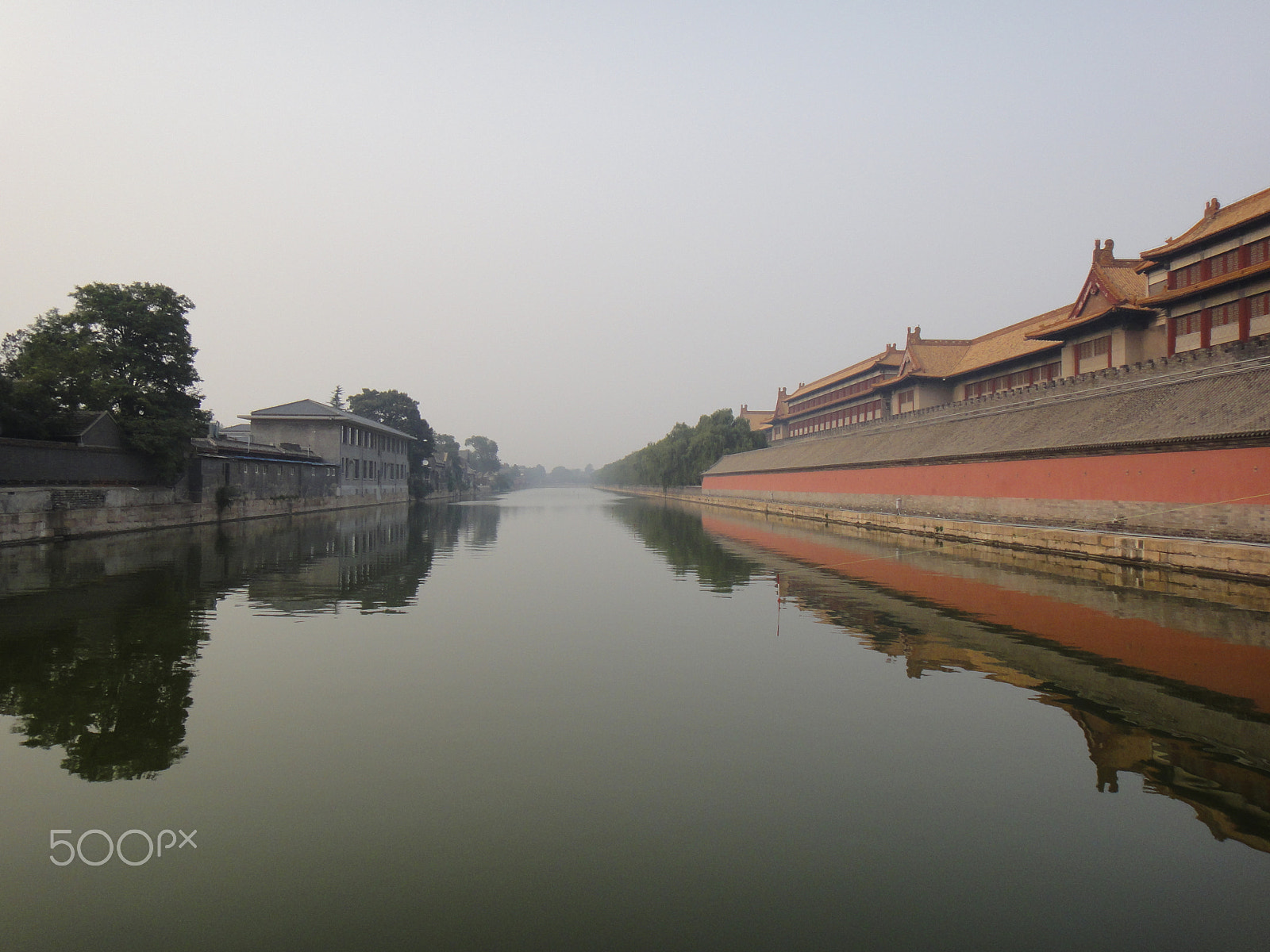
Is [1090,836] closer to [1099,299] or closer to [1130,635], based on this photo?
[1130,635]

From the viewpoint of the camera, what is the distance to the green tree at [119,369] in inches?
835

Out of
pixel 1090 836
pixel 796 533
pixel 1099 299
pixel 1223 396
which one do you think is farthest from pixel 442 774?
pixel 1099 299

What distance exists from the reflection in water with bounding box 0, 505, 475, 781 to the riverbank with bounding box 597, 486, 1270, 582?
15397mm

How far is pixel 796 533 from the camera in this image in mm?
27156

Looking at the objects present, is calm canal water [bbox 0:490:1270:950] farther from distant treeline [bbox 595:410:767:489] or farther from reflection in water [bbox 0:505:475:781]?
distant treeline [bbox 595:410:767:489]

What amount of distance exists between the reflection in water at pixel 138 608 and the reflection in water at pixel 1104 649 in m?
7.11

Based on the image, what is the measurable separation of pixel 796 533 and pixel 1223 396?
1377 centimetres

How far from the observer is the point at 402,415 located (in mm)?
60781

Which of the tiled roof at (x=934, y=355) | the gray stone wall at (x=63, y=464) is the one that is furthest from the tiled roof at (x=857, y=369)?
the gray stone wall at (x=63, y=464)

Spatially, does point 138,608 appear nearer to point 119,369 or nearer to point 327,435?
point 119,369

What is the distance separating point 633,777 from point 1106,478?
17207mm

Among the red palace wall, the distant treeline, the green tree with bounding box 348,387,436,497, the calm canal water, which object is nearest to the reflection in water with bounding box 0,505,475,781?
the calm canal water

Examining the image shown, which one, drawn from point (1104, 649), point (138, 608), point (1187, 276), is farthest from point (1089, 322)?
point (138, 608)

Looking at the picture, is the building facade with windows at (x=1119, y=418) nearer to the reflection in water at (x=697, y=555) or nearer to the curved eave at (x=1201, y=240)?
the curved eave at (x=1201, y=240)
